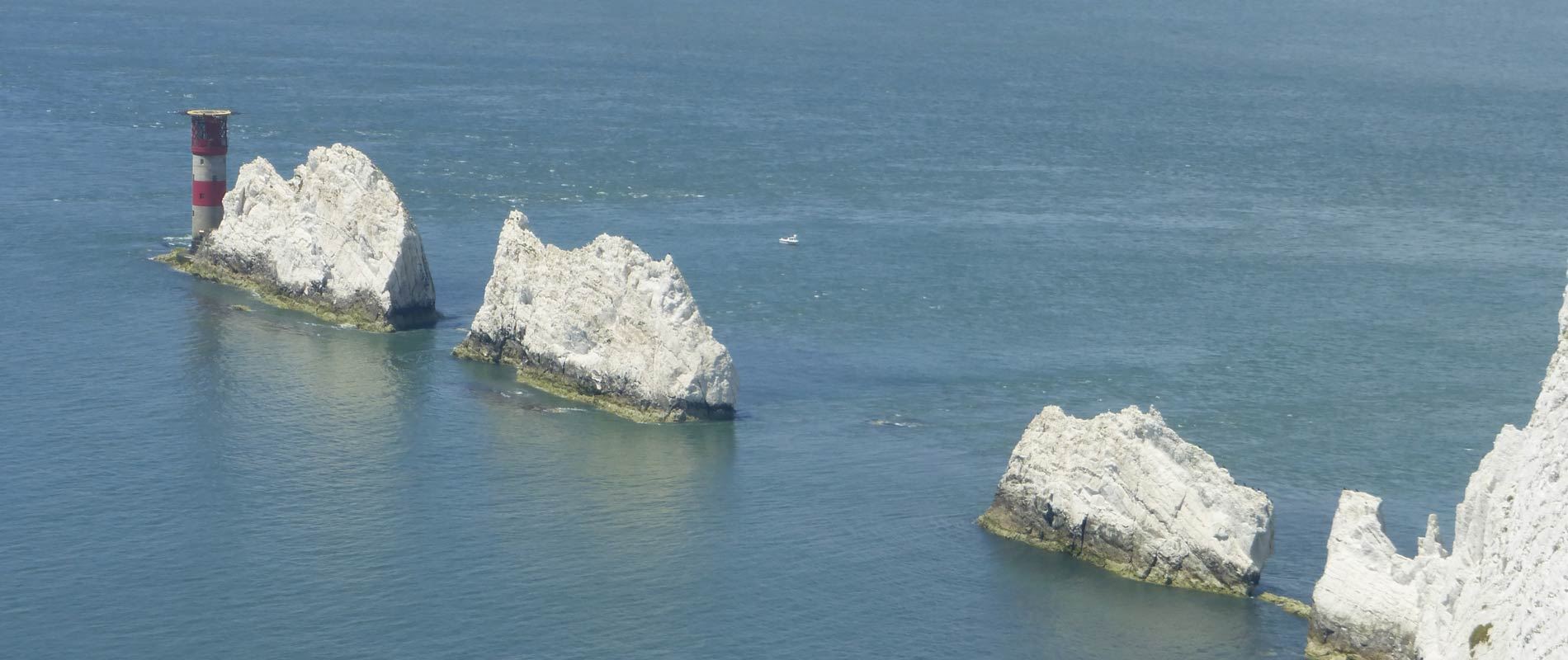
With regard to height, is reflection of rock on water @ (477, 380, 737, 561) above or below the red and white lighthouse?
below

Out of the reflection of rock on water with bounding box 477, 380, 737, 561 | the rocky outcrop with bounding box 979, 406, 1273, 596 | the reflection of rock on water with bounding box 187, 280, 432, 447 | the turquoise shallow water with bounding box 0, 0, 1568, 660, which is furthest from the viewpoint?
the reflection of rock on water with bounding box 187, 280, 432, 447

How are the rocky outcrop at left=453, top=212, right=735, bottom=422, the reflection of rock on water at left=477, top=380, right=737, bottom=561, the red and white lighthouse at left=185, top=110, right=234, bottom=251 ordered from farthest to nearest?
the red and white lighthouse at left=185, top=110, right=234, bottom=251 → the rocky outcrop at left=453, top=212, right=735, bottom=422 → the reflection of rock on water at left=477, top=380, right=737, bottom=561

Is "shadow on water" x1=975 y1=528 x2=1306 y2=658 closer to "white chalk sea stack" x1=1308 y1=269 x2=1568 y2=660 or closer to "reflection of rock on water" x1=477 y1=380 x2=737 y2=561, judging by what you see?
"white chalk sea stack" x1=1308 y1=269 x2=1568 y2=660

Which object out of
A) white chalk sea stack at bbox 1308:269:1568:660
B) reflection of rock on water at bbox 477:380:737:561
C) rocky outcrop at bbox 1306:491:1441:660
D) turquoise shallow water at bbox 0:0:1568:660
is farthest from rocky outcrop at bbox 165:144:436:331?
white chalk sea stack at bbox 1308:269:1568:660

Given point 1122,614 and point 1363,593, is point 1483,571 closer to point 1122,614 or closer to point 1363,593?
point 1363,593

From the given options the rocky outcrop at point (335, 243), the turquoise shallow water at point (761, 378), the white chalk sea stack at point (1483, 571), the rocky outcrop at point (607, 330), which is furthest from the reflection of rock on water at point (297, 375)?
the white chalk sea stack at point (1483, 571)

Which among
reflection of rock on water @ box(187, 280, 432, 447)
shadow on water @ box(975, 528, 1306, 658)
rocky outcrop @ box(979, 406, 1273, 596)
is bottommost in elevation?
reflection of rock on water @ box(187, 280, 432, 447)

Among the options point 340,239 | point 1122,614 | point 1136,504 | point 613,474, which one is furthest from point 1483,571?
point 340,239

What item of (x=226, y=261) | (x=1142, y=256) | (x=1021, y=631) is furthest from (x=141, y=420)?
(x=1142, y=256)

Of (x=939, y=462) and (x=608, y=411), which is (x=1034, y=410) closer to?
(x=939, y=462)
